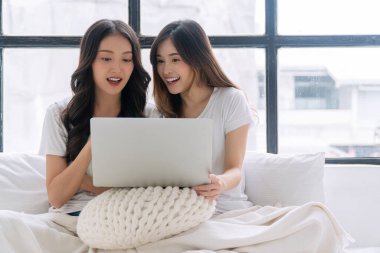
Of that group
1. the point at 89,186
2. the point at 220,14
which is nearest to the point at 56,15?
the point at 220,14

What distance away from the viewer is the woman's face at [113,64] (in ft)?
6.12

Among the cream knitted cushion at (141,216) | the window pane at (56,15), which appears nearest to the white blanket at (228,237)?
the cream knitted cushion at (141,216)

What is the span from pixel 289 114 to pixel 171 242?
127 centimetres

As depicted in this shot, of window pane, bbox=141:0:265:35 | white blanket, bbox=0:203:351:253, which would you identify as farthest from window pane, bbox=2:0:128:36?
white blanket, bbox=0:203:351:253

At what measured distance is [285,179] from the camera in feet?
6.48

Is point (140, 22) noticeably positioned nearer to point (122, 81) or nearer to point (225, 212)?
point (122, 81)

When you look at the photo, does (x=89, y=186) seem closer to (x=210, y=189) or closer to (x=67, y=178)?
(x=67, y=178)

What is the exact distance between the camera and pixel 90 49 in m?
1.87

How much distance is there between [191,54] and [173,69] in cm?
9

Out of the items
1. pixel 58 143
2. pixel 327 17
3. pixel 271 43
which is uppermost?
pixel 327 17

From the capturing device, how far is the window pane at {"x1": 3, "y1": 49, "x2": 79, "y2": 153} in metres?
2.46

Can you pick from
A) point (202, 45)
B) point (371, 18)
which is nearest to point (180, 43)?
point (202, 45)

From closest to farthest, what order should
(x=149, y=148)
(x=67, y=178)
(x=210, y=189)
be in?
(x=149, y=148), (x=210, y=189), (x=67, y=178)

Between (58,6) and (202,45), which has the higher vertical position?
(58,6)
